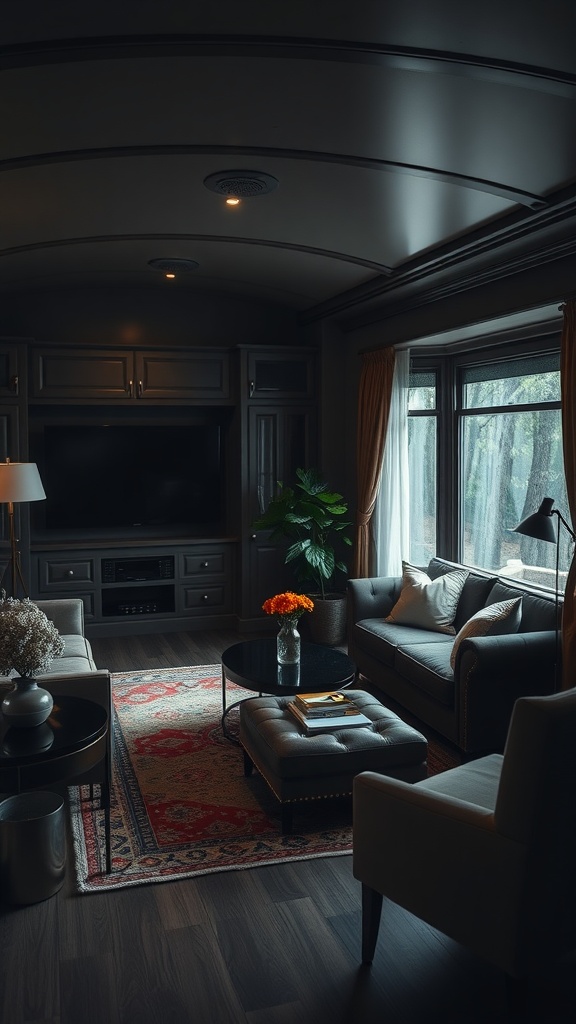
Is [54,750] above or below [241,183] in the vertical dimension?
below

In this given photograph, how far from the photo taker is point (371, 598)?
17.7 feet

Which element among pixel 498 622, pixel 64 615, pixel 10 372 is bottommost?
pixel 64 615

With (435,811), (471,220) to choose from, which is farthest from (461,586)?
(435,811)

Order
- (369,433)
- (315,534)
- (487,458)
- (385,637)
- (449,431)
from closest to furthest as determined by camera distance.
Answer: (385,637), (487,458), (449,431), (369,433), (315,534)

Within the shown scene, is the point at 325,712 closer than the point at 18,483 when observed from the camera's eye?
Yes

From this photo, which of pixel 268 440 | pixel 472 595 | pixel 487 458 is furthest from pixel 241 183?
pixel 268 440

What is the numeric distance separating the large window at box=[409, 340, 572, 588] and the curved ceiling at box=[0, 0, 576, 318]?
0.91 m

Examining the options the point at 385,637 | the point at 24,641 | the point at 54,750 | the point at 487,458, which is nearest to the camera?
the point at 54,750

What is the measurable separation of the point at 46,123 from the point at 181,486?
13.6 ft

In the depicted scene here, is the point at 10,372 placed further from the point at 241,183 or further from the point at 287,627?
the point at 287,627

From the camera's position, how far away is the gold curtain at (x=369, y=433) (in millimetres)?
6000

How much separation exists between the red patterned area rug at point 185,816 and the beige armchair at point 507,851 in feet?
2.92

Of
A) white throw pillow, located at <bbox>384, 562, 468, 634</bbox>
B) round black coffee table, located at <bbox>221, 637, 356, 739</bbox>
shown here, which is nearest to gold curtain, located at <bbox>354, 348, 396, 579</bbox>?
white throw pillow, located at <bbox>384, 562, 468, 634</bbox>

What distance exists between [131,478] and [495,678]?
12.7ft
